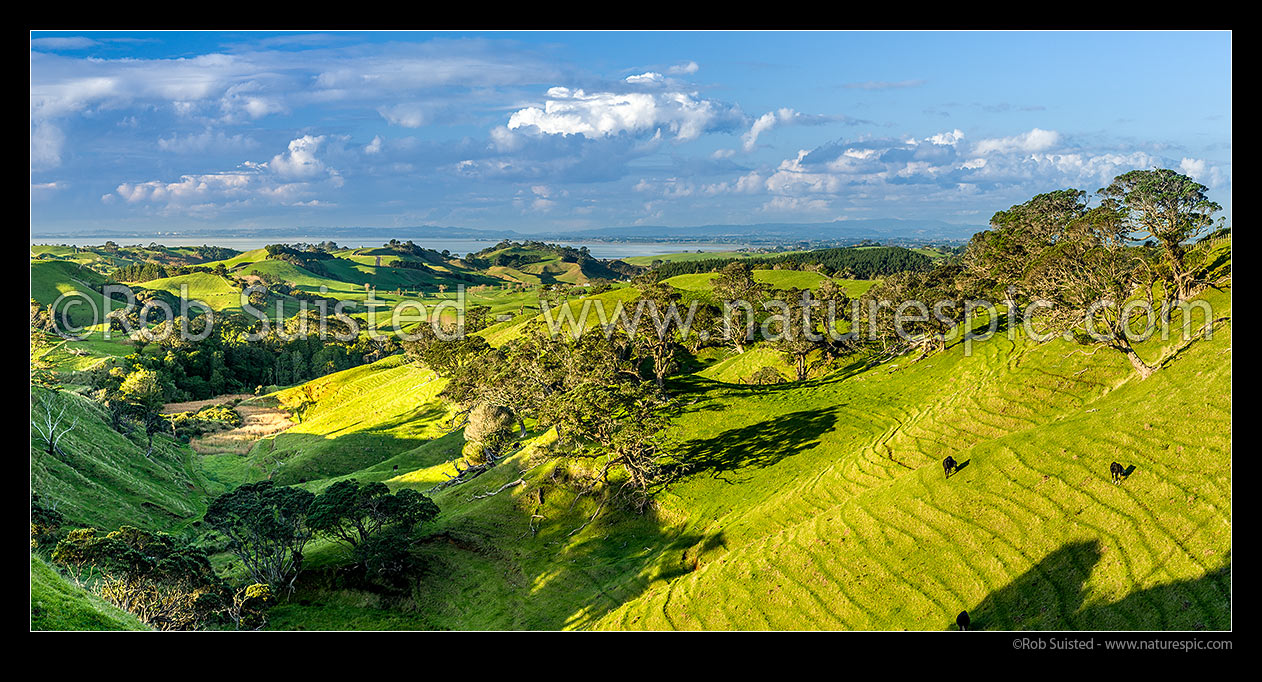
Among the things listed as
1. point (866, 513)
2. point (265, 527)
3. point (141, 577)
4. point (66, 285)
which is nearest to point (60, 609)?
point (141, 577)

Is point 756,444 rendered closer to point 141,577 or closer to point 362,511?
point 362,511

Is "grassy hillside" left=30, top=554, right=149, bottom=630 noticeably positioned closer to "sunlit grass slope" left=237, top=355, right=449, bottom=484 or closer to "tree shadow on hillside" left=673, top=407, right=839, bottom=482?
"tree shadow on hillside" left=673, top=407, right=839, bottom=482

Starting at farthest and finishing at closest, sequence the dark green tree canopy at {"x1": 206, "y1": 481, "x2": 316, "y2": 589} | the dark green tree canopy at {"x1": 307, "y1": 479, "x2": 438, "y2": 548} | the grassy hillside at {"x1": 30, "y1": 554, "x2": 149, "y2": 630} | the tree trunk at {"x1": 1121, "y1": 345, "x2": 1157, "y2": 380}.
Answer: the dark green tree canopy at {"x1": 307, "y1": 479, "x2": 438, "y2": 548}
the dark green tree canopy at {"x1": 206, "y1": 481, "x2": 316, "y2": 589}
the tree trunk at {"x1": 1121, "y1": 345, "x2": 1157, "y2": 380}
the grassy hillside at {"x1": 30, "y1": 554, "x2": 149, "y2": 630}

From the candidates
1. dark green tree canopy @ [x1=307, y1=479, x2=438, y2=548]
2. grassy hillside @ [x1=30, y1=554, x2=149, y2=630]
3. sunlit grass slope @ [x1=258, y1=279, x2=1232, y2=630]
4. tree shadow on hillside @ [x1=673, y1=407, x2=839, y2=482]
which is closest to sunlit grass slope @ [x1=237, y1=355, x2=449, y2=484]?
sunlit grass slope @ [x1=258, y1=279, x2=1232, y2=630]

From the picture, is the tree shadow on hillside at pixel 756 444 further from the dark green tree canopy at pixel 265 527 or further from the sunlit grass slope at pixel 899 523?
the dark green tree canopy at pixel 265 527
